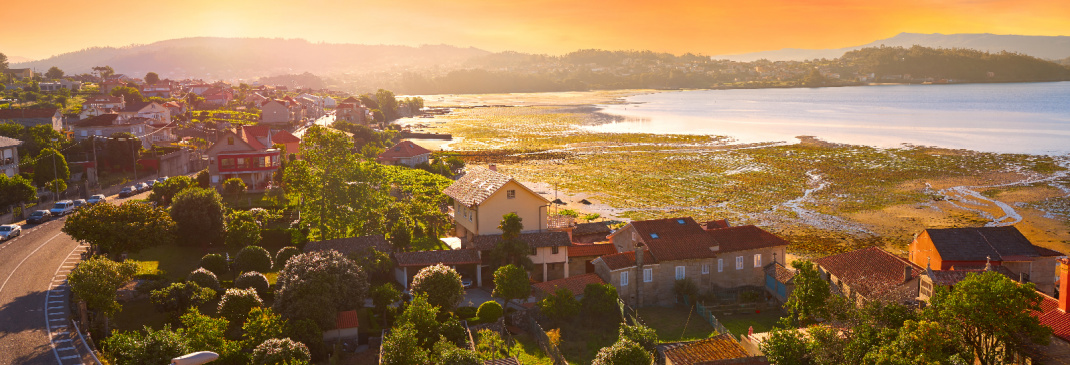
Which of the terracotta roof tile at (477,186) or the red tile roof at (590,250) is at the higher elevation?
the terracotta roof tile at (477,186)

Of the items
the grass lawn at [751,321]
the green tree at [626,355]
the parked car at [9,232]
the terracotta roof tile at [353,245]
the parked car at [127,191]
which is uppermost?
the parked car at [127,191]

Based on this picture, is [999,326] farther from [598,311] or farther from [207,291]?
[207,291]

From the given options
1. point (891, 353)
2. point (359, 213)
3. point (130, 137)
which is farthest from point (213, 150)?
point (891, 353)

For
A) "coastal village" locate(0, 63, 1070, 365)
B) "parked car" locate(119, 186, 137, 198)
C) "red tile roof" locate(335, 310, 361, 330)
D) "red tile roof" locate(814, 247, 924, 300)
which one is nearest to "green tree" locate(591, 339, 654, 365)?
"coastal village" locate(0, 63, 1070, 365)

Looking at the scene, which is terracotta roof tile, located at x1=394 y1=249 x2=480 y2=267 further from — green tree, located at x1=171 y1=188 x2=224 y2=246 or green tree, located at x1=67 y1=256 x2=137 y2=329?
green tree, located at x1=67 y1=256 x2=137 y2=329

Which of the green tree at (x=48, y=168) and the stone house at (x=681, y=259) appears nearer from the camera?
the stone house at (x=681, y=259)

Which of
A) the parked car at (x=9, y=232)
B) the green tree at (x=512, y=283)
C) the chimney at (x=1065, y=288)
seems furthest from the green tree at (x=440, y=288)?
the parked car at (x=9, y=232)

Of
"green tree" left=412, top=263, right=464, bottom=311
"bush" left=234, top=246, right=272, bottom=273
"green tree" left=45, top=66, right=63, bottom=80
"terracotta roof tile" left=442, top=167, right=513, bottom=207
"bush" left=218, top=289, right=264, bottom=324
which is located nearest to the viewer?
"bush" left=218, top=289, right=264, bottom=324

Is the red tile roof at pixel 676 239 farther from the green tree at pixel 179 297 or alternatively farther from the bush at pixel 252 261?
the green tree at pixel 179 297
